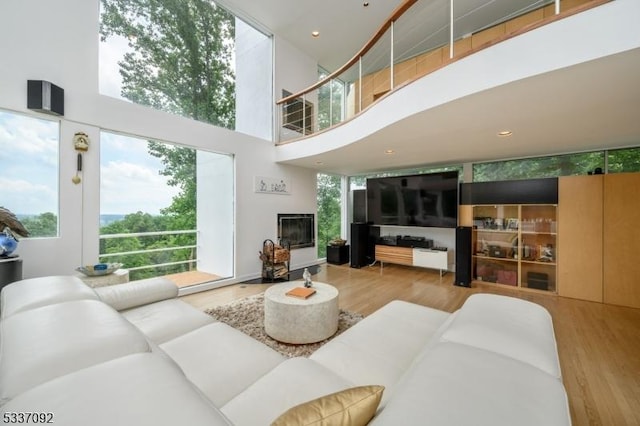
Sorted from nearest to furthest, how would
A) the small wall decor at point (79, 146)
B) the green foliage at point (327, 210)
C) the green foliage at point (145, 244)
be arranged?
the small wall decor at point (79, 146) < the green foliage at point (145, 244) < the green foliage at point (327, 210)

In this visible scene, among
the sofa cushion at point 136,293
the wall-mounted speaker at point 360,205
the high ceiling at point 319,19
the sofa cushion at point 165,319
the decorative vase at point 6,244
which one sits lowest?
the sofa cushion at point 165,319

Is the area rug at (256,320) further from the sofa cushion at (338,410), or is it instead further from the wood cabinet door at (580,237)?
the wood cabinet door at (580,237)

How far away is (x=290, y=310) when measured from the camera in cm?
230

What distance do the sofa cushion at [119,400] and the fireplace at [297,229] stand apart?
4400 millimetres

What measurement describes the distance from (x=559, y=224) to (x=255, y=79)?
5762 mm

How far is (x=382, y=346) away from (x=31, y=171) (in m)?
3.75

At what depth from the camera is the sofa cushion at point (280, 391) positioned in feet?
3.30

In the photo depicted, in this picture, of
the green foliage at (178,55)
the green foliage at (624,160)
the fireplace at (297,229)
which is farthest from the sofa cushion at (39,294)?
the green foliage at (624,160)

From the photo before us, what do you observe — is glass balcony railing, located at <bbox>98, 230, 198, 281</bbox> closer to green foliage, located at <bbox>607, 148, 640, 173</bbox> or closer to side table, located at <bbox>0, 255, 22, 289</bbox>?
side table, located at <bbox>0, 255, 22, 289</bbox>

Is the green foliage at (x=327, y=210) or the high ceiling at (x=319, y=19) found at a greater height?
the high ceiling at (x=319, y=19)

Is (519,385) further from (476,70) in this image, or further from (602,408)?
(476,70)

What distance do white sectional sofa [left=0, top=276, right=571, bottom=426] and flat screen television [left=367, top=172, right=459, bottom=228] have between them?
129 inches

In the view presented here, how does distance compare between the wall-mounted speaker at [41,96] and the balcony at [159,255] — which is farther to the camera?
the balcony at [159,255]

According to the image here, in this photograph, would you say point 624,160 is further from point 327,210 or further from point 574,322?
point 327,210
